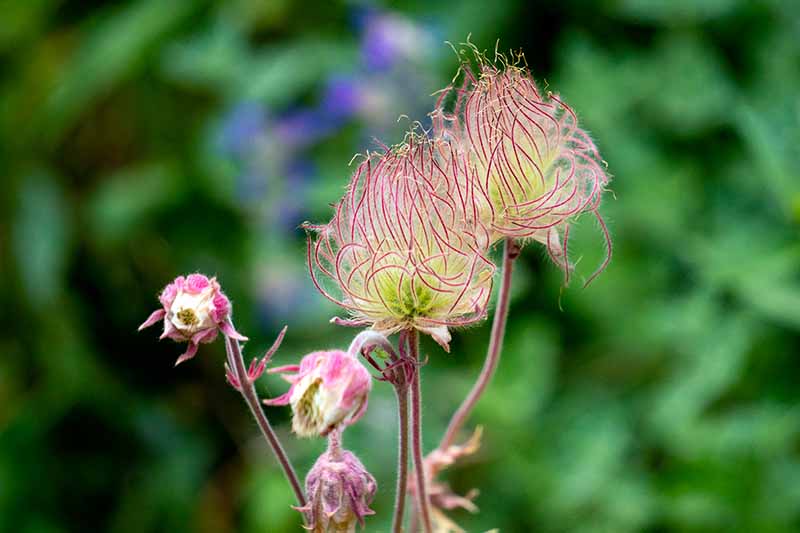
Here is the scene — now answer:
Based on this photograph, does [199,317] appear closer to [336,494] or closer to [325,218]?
[336,494]

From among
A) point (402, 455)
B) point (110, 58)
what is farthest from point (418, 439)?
point (110, 58)

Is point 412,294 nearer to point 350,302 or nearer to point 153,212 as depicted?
point 350,302

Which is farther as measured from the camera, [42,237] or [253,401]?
[42,237]

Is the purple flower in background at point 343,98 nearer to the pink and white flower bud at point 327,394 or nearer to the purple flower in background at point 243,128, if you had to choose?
the purple flower in background at point 243,128

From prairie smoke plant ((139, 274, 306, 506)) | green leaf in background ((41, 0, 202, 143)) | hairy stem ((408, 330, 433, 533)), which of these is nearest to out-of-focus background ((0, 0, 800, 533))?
green leaf in background ((41, 0, 202, 143))

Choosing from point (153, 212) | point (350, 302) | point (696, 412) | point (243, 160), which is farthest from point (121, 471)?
point (350, 302)

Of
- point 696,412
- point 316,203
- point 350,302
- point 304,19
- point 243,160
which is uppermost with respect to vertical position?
point 304,19

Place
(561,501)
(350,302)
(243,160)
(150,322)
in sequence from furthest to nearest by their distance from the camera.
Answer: (243,160)
(561,501)
(350,302)
(150,322)

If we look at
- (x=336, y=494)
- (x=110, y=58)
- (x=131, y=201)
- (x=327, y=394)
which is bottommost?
(x=336, y=494)
